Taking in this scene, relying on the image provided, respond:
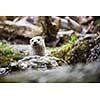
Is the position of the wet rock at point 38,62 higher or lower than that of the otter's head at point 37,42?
lower

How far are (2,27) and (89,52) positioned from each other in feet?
2.52

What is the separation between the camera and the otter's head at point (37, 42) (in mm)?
1662

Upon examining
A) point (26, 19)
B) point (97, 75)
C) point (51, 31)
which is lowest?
point (97, 75)

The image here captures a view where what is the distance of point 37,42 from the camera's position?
1.67 metres

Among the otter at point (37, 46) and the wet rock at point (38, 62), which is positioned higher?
the otter at point (37, 46)

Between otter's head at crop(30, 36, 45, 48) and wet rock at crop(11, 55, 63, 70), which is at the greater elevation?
otter's head at crop(30, 36, 45, 48)

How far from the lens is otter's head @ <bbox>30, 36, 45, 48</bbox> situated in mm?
1662

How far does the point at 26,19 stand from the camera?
1.70 m

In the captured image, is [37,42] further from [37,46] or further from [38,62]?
[38,62]

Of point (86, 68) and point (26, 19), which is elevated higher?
point (26, 19)

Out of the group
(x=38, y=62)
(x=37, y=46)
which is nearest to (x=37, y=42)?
(x=37, y=46)
